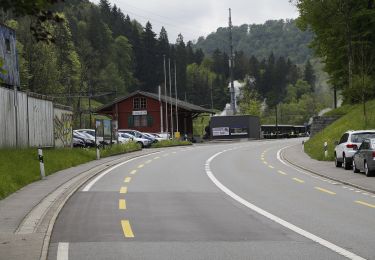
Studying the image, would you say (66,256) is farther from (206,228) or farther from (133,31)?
(133,31)

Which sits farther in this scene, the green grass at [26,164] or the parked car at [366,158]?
the parked car at [366,158]

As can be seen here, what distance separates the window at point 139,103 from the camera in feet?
285

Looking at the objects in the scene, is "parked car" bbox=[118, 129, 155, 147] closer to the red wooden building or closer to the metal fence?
the metal fence

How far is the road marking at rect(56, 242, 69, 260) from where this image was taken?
7.86 metres

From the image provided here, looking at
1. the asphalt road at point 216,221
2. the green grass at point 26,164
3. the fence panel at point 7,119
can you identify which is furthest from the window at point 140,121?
the asphalt road at point 216,221

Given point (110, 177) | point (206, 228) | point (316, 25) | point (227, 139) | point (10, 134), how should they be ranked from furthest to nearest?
point (227, 139)
point (316, 25)
point (10, 134)
point (110, 177)
point (206, 228)

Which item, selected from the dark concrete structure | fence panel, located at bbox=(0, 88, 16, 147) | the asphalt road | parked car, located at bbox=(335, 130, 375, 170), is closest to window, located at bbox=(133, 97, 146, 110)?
the dark concrete structure

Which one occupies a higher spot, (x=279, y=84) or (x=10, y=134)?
(x=279, y=84)

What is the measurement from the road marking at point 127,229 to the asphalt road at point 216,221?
0.05 feet

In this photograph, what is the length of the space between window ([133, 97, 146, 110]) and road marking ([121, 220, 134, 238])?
7597cm

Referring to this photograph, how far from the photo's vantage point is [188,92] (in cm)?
15712

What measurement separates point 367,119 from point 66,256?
106 feet

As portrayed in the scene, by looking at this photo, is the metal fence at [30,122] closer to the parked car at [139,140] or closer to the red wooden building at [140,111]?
the parked car at [139,140]

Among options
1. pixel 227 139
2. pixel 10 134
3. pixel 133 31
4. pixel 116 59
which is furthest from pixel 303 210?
pixel 133 31
